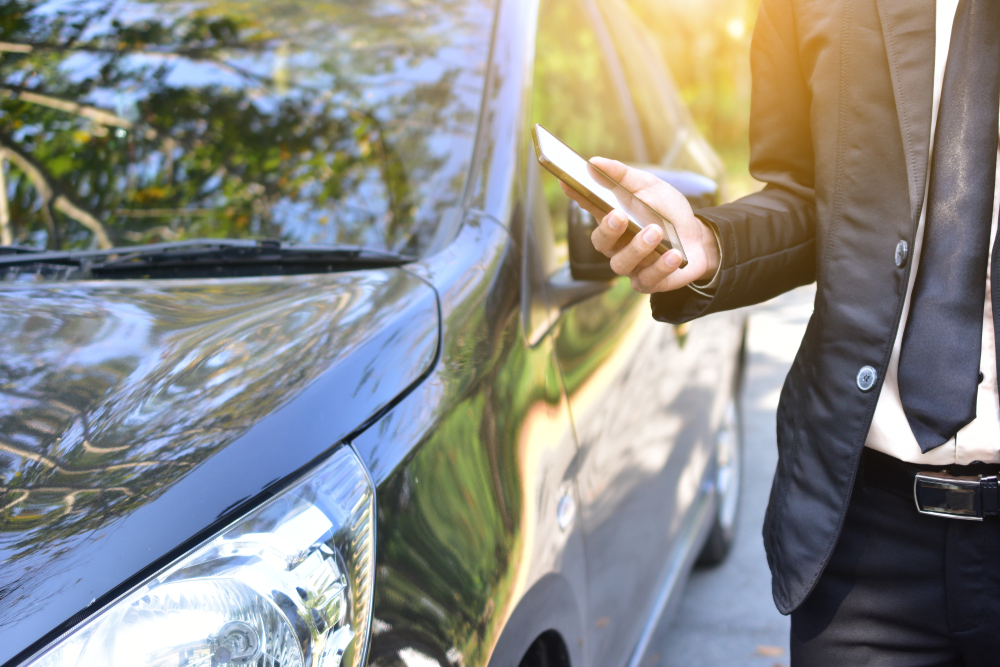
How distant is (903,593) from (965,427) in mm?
252

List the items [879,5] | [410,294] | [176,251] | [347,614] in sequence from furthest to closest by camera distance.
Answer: [176,251] < [410,294] < [879,5] < [347,614]

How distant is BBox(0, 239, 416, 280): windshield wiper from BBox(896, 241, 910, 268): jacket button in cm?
80

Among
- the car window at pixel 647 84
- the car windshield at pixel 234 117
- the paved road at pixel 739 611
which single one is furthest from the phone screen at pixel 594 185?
the car window at pixel 647 84

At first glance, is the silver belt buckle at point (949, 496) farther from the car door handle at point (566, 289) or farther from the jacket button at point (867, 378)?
the car door handle at point (566, 289)

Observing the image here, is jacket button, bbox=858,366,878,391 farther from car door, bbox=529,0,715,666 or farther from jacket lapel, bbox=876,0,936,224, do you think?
car door, bbox=529,0,715,666

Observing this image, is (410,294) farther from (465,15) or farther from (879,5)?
(465,15)

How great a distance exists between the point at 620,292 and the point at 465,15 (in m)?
0.74

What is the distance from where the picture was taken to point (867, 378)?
42.6 inches

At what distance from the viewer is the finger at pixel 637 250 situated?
3.55 feet

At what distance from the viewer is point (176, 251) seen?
1598mm

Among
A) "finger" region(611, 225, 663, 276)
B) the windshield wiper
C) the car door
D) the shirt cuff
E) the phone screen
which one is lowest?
the car door

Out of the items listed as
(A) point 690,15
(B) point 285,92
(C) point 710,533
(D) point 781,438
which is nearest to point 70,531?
(D) point 781,438

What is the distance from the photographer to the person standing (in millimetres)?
1040

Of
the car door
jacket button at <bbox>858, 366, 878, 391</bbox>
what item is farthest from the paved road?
jacket button at <bbox>858, 366, 878, 391</bbox>
